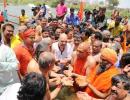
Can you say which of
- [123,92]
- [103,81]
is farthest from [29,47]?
[123,92]

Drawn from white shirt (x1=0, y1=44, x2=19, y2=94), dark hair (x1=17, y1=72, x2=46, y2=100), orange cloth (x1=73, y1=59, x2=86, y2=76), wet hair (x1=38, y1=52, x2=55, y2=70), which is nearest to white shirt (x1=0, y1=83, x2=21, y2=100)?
dark hair (x1=17, y1=72, x2=46, y2=100)

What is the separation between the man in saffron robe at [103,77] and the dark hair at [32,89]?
1764mm

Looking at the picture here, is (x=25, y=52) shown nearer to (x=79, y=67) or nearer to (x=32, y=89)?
(x=79, y=67)

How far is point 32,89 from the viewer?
2439 millimetres

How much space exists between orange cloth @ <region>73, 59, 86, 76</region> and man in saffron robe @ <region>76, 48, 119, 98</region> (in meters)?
0.58

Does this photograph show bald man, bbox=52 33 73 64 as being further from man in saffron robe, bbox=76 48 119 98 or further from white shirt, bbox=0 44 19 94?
white shirt, bbox=0 44 19 94

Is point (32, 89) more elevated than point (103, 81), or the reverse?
point (32, 89)

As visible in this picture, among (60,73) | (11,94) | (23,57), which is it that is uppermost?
(11,94)

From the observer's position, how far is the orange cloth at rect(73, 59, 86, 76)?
4970mm

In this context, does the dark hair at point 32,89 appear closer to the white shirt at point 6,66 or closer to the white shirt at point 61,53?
the white shirt at point 6,66

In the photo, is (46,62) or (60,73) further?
(60,73)

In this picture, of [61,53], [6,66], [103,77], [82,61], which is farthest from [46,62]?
[61,53]

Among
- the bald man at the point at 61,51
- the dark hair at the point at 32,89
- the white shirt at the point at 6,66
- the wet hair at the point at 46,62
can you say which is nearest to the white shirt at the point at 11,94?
the dark hair at the point at 32,89

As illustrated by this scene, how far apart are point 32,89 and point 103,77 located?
1891mm
